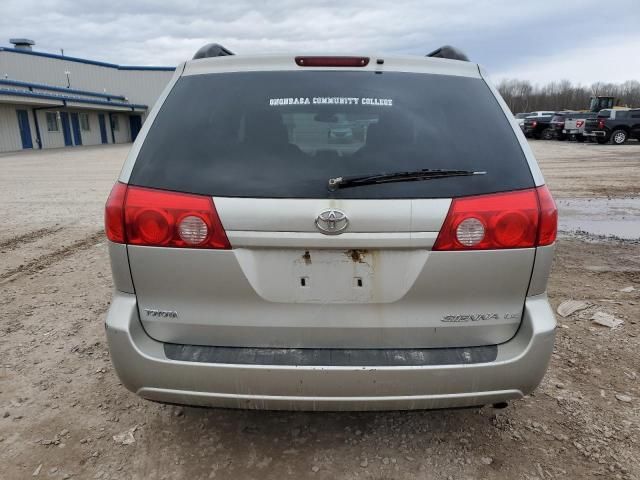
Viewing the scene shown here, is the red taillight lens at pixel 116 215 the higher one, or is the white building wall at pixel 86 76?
the white building wall at pixel 86 76

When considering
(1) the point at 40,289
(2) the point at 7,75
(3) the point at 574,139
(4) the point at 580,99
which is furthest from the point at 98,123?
(4) the point at 580,99

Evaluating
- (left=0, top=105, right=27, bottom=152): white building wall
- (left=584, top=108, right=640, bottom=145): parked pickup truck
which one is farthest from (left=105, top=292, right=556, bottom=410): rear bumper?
(left=0, top=105, right=27, bottom=152): white building wall

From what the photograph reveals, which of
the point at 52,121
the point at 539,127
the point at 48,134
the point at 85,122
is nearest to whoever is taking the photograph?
the point at 539,127

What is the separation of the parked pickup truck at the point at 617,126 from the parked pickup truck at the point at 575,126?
6.36ft

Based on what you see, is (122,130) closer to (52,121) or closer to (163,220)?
(52,121)

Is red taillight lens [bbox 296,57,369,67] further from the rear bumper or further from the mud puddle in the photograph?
the mud puddle

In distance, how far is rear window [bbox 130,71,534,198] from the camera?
6.37 ft

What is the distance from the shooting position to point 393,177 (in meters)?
1.93

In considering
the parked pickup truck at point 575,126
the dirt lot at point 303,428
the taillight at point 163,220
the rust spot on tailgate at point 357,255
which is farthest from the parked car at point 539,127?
the taillight at point 163,220

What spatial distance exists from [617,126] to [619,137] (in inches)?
31.9

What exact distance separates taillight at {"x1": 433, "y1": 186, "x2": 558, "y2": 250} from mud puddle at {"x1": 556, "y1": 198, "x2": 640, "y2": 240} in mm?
5525

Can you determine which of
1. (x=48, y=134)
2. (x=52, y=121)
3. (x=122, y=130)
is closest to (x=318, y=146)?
(x=48, y=134)

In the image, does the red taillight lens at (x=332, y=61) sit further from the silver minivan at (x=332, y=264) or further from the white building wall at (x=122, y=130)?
the white building wall at (x=122, y=130)

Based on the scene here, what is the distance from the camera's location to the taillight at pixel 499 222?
1.90m
